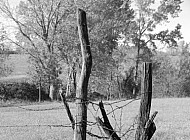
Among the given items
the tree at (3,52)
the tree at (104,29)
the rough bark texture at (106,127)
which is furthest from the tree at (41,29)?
the rough bark texture at (106,127)

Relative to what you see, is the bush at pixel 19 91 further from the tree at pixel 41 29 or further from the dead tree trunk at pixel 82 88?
the dead tree trunk at pixel 82 88

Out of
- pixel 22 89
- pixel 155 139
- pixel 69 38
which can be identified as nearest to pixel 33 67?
pixel 22 89

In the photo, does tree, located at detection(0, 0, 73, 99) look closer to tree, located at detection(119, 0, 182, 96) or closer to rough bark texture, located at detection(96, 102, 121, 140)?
tree, located at detection(119, 0, 182, 96)

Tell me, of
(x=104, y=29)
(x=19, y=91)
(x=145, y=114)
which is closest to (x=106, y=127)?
(x=145, y=114)

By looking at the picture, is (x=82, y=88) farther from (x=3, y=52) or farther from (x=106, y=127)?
(x=3, y=52)

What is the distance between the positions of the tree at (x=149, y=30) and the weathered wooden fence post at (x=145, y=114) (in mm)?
35787

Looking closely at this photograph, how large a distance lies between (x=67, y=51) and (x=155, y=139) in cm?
2341

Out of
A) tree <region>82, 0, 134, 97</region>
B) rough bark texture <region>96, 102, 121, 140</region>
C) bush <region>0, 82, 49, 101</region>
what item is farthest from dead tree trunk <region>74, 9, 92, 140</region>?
bush <region>0, 82, 49, 101</region>

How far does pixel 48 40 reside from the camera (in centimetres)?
3259

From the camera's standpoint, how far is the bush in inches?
1314

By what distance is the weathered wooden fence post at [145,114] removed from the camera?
4.43m

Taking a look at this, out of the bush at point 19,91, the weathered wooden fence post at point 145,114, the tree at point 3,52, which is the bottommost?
the bush at point 19,91

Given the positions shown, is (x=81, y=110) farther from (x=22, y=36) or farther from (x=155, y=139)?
(x=22, y=36)

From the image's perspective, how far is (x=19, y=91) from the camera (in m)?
33.8
